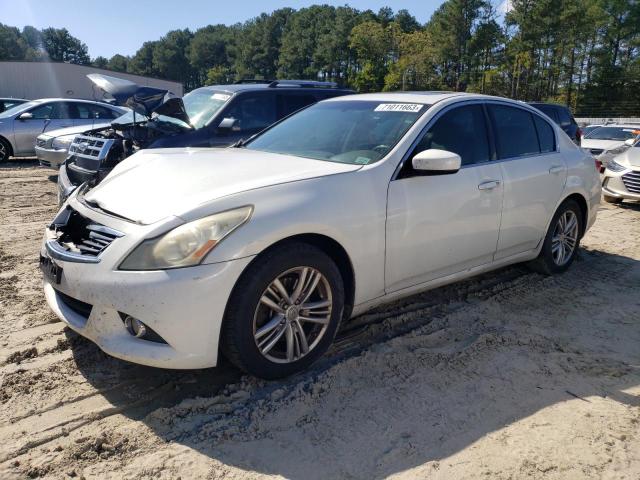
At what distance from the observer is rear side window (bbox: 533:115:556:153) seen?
4723 mm

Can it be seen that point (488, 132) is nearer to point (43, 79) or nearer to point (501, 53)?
point (43, 79)

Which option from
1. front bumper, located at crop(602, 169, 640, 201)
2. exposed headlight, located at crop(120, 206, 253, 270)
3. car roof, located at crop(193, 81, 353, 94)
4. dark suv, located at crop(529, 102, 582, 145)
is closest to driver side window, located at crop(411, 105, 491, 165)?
exposed headlight, located at crop(120, 206, 253, 270)

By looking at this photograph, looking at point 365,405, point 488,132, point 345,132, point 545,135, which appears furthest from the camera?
point 545,135

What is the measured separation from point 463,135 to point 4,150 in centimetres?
1164

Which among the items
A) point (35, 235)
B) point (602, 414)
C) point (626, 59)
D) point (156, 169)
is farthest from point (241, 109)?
point (626, 59)

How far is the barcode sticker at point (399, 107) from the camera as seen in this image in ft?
12.5

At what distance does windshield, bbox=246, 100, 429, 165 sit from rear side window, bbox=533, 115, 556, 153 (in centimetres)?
154

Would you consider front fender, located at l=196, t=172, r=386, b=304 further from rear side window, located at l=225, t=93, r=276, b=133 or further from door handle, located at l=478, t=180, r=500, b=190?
rear side window, located at l=225, t=93, r=276, b=133

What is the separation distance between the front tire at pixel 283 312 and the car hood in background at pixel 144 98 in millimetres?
4208

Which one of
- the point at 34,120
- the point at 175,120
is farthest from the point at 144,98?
the point at 34,120

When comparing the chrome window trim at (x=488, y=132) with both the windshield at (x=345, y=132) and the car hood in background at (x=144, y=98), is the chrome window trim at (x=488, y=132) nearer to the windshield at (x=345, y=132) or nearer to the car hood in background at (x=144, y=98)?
Answer: the windshield at (x=345, y=132)

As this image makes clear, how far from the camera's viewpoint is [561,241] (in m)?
5.03

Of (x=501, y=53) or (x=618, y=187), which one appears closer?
(x=618, y=187)

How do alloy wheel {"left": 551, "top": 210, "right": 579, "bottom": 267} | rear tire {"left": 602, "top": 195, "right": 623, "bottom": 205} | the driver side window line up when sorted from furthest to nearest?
1. rear tire {"left": 602, "top": 195, "right": 623, "bottom": 205}
2. alloy wheel {"left": 551, "top": 210, "right": 579, "bottom": 267}
3. the driver side window
